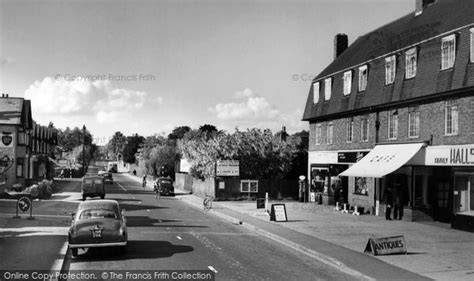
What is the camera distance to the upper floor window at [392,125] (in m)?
33.3

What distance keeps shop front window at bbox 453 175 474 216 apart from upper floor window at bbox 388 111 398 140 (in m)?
6.11

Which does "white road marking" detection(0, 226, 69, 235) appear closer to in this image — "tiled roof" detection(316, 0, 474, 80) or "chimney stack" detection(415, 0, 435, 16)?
"tiled roof" detection(316, 0, 474, 80)

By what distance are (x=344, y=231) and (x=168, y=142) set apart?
79.8 metres

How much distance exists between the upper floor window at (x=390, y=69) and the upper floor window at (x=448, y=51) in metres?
4.54

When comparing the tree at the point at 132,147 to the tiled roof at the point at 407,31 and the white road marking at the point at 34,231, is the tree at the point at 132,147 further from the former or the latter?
the white road marking at the point at 34,231

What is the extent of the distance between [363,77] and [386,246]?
2007 centimetres

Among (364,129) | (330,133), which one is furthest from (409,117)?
(330,133)

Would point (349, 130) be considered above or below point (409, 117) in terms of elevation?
below

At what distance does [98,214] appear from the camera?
17719 millimetres

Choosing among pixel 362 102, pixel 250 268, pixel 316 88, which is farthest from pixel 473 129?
pixel 316 88

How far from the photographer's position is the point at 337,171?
42.2m

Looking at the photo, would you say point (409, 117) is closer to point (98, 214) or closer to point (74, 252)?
point (98, 214)

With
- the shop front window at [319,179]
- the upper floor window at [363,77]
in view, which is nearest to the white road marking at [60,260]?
the upper floor window at [363,77]

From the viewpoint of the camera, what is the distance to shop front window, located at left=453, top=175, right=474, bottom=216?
87.8ft
